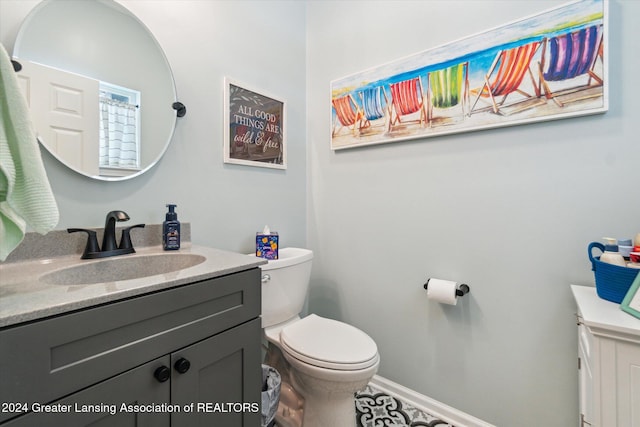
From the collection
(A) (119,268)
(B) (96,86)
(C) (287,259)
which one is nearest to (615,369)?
(C) (287,259)

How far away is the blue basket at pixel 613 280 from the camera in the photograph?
32.0 inches

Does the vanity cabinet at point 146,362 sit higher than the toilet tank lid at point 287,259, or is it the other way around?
the toilet tank lid at point 287,259

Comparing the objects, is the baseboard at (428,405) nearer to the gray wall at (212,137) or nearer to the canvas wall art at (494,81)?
the gray wall at (212,137)

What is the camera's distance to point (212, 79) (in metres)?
1.35

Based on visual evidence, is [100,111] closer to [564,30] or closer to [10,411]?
[10,411]

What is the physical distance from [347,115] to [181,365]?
1459 millimetres

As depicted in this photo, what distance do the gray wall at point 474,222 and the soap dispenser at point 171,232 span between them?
927mm

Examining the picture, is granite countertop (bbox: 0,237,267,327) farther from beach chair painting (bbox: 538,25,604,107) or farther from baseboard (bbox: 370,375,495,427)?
beach chair painting (bbox: 538,25,604,107)

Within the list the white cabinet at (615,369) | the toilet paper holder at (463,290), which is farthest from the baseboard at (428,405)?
the white cabinet at (615,369)

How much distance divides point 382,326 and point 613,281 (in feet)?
3.33

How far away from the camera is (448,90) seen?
1.29 metres

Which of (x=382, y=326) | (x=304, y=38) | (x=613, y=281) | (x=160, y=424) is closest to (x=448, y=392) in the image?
(x=382, y=326)

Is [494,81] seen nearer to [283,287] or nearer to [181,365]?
[283,287]

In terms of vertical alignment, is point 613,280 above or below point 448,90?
Result: below
